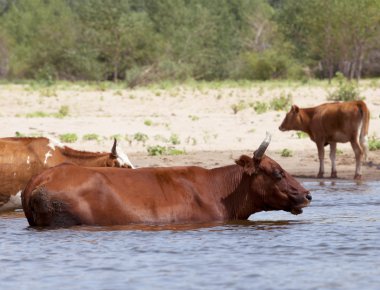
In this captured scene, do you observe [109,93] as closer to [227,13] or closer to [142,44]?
[142,44]

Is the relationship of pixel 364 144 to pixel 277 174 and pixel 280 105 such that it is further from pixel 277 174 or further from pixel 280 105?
pixel 280 105

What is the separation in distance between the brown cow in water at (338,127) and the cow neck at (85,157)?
5.87 meters

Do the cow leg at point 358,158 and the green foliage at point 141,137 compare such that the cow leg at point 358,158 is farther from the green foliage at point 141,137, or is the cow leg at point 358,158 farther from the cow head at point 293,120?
the green foliage at point 141,137

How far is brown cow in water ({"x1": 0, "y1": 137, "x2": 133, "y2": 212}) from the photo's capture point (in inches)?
480

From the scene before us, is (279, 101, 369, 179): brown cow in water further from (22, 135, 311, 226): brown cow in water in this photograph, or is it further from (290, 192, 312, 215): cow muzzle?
(22, 135, 311, 226): brown cow in water

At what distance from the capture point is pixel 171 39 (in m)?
68.2

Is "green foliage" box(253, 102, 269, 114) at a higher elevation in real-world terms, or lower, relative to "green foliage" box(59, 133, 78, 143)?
higher

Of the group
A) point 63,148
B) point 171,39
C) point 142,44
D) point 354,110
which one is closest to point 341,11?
point 142,44

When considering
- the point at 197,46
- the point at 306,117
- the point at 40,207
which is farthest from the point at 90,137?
the point at 197,46

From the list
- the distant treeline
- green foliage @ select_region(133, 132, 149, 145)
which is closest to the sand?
green foliage @ select_region(133, 132, 149, 145)

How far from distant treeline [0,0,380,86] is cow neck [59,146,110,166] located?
32112 mm

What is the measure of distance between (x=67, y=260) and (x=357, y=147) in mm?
9695

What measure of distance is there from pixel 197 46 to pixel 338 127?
160 feet

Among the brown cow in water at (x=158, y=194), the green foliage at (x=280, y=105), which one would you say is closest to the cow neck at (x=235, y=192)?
the brown cow in water at (x=158, y=194)
